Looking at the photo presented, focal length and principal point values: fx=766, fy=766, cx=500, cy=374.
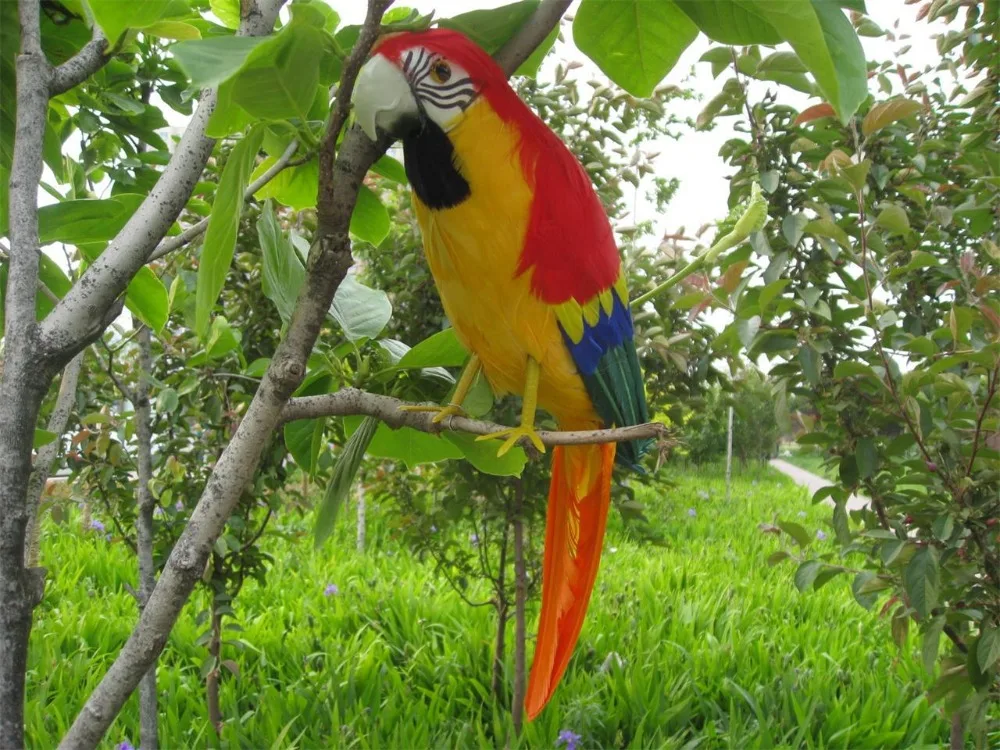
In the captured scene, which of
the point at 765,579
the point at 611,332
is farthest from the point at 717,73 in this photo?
the point at 765,579

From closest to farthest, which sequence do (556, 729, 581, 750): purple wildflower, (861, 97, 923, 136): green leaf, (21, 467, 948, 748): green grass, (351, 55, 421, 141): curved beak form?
(351, 55, 421, 141): curved beak, (861, 97, 923, 136): green leaf, (556, 729, 581, 750): purple wildflower, (21, 467, 948, 748): green grass

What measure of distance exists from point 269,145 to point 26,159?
0.14 m

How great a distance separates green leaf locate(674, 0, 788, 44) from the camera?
0.38 m

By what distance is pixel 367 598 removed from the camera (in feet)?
7.71

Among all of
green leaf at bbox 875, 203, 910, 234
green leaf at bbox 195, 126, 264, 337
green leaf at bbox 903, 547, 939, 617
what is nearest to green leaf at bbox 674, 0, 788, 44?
green leaf at bbox 195, 126, 264, 337

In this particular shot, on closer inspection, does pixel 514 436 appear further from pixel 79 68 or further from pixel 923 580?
pixel 923 580

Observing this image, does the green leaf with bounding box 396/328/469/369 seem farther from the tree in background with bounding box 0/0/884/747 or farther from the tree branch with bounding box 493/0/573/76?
the tree branch with bounding box 493/0/573/76

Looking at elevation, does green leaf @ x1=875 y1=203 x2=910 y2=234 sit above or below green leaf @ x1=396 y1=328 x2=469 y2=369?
above

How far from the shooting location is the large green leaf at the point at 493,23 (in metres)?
0.45

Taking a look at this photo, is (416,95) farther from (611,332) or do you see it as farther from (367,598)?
(367,598)

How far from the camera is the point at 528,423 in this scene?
1.81 ft

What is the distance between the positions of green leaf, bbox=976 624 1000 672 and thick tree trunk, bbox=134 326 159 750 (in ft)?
3.62

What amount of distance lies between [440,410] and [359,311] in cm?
12

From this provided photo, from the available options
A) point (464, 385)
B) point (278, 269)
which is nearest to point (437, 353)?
point (464, 385)
